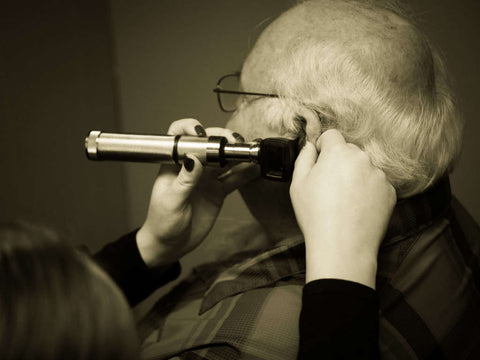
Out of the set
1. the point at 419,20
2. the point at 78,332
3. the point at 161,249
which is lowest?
the point at 161,249

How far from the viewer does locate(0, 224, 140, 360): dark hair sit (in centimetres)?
35

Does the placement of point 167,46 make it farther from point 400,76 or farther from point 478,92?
point 478,92

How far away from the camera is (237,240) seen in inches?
44.0

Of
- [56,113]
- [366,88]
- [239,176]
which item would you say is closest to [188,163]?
[239,176]

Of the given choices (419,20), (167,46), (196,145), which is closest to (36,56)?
(167,46)

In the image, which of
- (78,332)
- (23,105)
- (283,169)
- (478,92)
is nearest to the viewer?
(78,332)

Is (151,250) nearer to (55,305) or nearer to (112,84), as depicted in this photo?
(55,305)

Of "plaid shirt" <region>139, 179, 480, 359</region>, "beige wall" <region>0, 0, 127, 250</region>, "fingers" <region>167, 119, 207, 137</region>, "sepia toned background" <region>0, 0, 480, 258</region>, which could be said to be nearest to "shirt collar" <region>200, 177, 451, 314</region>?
"plaid shirt" <region>139, 179, 480, 359</region>

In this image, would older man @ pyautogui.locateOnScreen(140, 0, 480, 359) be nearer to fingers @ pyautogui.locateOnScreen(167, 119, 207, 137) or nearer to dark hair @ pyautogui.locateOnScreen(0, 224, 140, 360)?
fingers @ pyautogui.locateOnScreen(167, 119, 207, 137)

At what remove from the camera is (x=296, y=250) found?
0.70 m

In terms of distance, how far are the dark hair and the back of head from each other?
47 cm

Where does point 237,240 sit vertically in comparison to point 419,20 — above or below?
below

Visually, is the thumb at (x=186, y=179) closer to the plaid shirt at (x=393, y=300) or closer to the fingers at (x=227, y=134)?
the fingers at (x=227, y=134)

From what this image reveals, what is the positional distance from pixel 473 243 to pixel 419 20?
68cm
